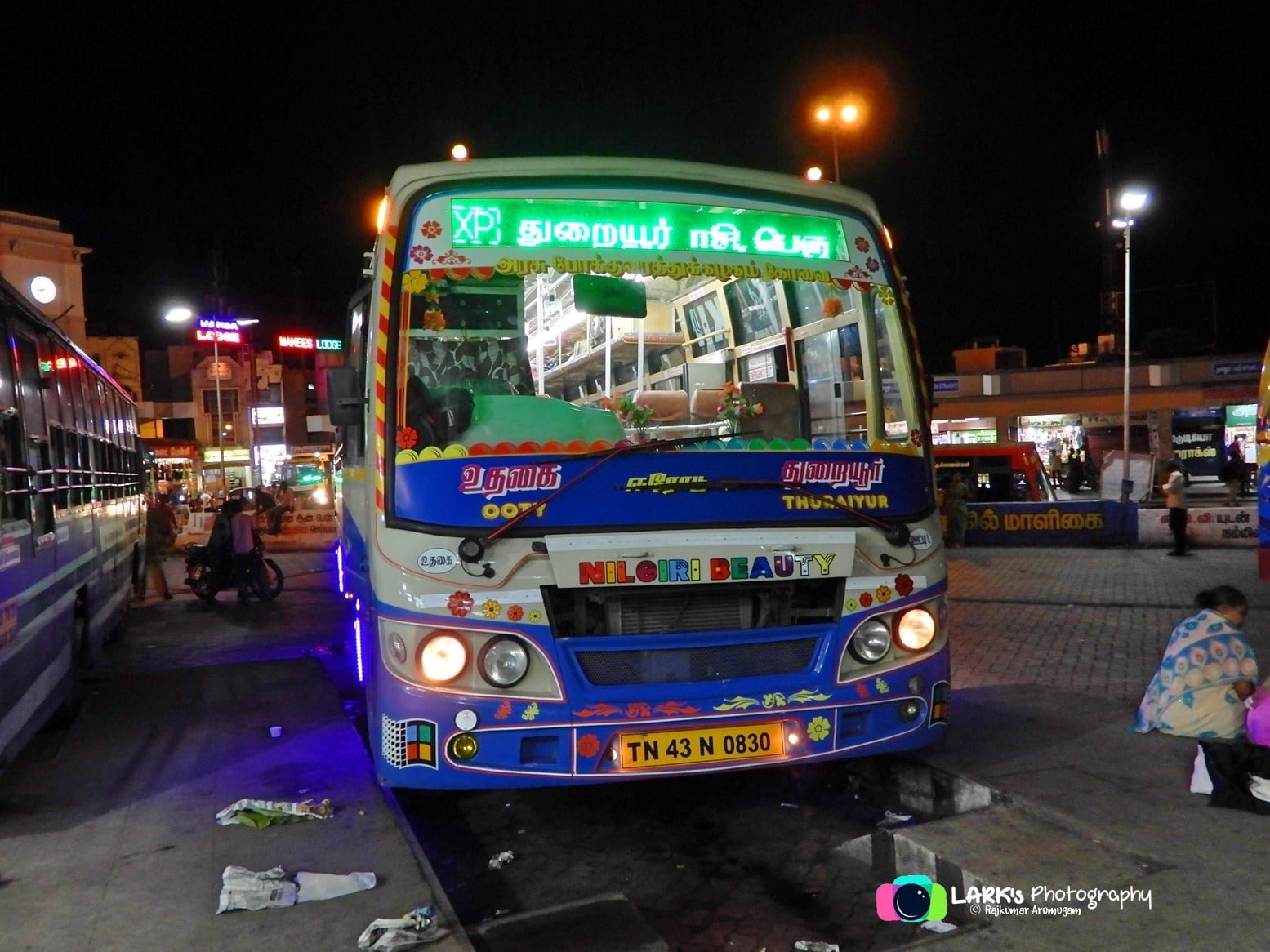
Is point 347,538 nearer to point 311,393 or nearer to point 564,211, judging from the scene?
point 564,211

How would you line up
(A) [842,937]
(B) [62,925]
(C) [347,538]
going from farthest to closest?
(C) [347,538] < (A) [842,937] < (B) [62,925]

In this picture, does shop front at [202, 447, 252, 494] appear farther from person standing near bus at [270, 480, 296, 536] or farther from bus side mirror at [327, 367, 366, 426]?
bus side mirror at [327, 367, 366, 426]

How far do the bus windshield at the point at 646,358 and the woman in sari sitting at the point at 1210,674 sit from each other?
188cm

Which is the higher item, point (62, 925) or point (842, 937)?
point (62, 925)

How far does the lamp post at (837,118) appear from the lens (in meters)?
12.6

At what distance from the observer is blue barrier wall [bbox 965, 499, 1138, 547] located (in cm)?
1852

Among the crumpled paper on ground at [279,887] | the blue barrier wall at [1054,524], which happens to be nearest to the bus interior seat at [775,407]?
the crumpled paper on ground at [279,887]

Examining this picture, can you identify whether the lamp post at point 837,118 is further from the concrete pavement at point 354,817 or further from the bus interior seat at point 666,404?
the bus interior seat at point 666,404

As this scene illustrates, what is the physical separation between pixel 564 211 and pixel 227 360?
6105cm

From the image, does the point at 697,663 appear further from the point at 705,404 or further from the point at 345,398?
the point at 345,398

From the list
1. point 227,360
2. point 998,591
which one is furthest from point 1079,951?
point 227,360

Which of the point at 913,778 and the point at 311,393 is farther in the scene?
the point at 311,393

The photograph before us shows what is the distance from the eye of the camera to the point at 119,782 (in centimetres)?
545

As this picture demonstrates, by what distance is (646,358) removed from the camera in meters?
5.20
